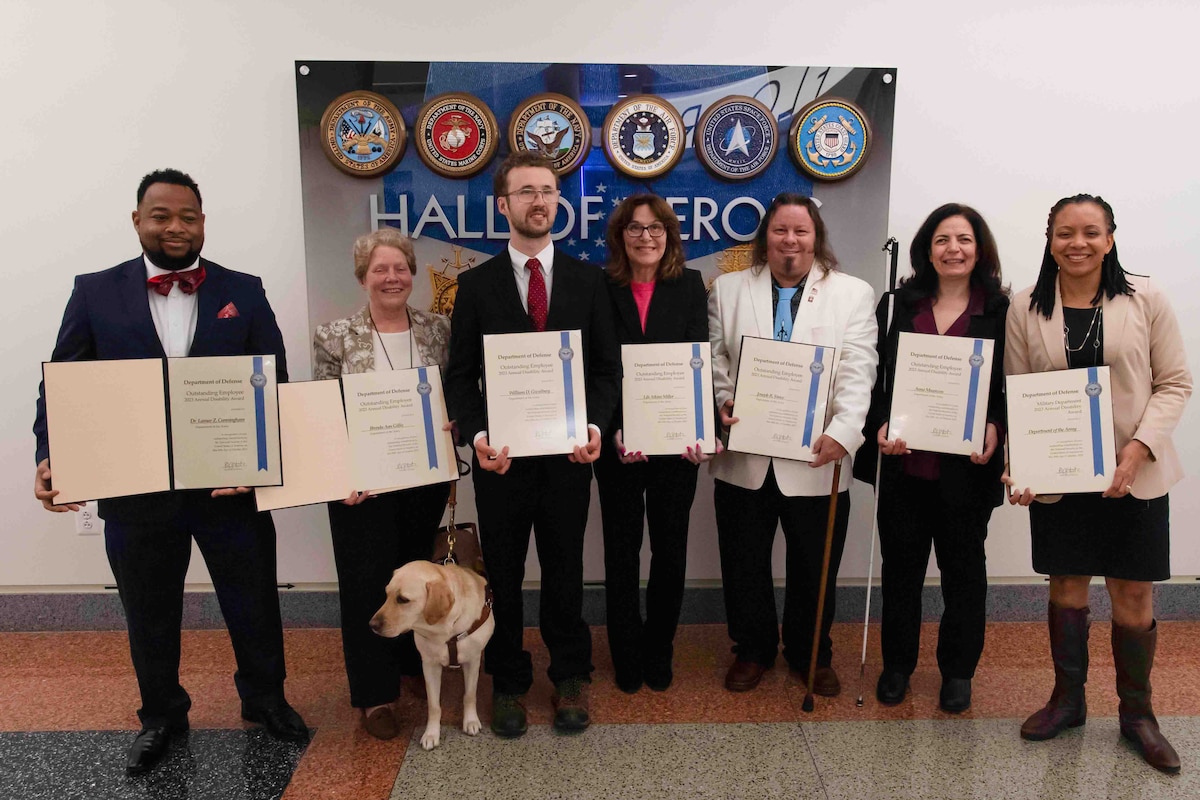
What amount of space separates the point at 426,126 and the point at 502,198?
953mm

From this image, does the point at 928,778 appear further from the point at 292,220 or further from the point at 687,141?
the point at 292,220

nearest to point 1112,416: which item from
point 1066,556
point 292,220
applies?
point 1066,556

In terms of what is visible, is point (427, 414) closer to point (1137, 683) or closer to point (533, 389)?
point (533, 389)

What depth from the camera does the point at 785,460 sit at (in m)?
2.67

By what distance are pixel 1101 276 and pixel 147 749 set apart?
11.3 feet

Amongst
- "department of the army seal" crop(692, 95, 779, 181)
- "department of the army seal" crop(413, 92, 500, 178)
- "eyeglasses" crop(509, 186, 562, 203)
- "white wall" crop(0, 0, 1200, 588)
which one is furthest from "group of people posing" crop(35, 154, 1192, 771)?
"white wall" crop(0, 0, 1200, 588)

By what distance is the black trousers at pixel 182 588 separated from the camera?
2.40 meters

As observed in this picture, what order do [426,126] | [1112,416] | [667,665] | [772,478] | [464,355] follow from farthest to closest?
[426,126] < [667,665] < [772,478] < [464,355] < [1112,416]

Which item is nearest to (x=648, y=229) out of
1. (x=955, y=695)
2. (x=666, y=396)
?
(x=666, y=396)

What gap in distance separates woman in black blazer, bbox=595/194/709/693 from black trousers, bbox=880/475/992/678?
0.75 meters

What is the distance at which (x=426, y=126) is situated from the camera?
125 inches

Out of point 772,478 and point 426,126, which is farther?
point 426,126

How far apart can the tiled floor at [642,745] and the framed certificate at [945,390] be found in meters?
1.02

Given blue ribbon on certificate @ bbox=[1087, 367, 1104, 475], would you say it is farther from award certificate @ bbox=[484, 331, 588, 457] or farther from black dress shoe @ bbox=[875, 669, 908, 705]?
award certificate @ bbox=[484, 331, 588, 457]
